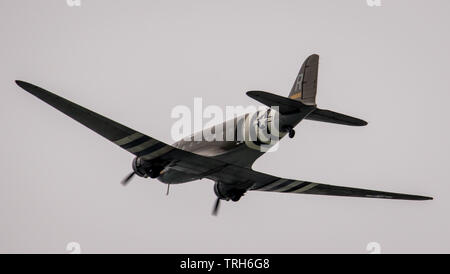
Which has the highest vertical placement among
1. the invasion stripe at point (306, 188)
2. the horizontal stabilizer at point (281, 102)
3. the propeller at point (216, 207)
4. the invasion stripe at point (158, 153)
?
the horizontal stabilizer at point (281, 102)

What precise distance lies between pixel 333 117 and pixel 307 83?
1782 millimetres

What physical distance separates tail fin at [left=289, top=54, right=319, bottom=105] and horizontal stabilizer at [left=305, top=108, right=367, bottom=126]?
0.50 m

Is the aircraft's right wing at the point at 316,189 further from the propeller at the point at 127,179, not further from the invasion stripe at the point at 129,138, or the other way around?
the invasion stripe at the point at 129,138

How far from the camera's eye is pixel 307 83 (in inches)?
1045

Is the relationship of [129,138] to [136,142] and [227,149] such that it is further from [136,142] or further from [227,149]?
[227,149]

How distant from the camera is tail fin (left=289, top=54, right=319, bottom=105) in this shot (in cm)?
2620

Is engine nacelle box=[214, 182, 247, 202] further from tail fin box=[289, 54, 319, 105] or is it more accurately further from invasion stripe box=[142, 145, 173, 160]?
tail fin box=[289, 54, 319, 105]

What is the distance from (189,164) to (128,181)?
334 centimetres

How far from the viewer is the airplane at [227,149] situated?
79.3 feet

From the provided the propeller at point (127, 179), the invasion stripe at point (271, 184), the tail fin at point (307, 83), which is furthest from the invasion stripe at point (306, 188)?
the propeller at point (127, 179)

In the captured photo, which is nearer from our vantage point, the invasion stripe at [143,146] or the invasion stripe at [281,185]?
the invasion stripe at [143,146]

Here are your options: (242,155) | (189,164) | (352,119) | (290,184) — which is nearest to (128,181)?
(189,164)

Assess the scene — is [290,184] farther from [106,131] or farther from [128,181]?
[106,131]

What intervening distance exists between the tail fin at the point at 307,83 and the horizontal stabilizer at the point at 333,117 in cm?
50
